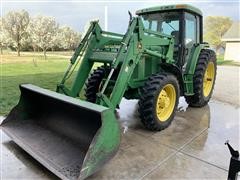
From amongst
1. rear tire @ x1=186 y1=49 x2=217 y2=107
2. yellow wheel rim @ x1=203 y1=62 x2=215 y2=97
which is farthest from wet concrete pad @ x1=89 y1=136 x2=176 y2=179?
yellow wheel rim @ x1=203 y1=62 x2=215 y2=97

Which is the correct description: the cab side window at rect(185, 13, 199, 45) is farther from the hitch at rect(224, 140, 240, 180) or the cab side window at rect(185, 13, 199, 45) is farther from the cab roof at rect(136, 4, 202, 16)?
the hitch at rect(224, 140, 240, 180)

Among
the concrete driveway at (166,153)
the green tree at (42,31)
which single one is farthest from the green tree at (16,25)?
the concrete driveway at (166,153)

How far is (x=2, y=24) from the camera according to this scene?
68.8 ft

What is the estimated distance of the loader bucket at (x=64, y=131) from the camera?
2.41 metres

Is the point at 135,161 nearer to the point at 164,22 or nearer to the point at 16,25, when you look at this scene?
the point at 164,22

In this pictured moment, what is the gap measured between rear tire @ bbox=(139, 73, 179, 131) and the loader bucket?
39.5 inches

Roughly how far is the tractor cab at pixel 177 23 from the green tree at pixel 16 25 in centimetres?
1897

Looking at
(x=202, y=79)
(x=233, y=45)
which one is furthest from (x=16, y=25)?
(x=233, y=45)

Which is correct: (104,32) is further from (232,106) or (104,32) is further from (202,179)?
(232,106)

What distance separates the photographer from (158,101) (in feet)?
12.7

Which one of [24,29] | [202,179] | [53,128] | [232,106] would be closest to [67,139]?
[53,128]

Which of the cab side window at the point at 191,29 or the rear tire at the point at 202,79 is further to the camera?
the rear tire at the point at 202,79

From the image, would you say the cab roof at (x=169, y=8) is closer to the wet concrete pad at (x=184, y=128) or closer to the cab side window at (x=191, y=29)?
the cab side window at (x=191, y=29)

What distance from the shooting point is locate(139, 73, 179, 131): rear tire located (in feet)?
11.7
